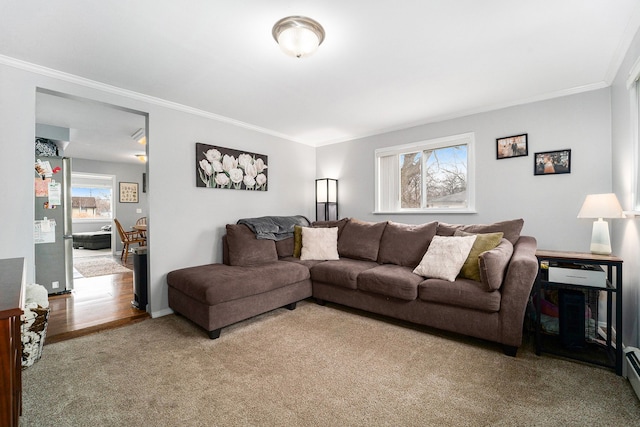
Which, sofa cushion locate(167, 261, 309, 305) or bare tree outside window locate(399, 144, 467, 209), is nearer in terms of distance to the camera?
sofa cushion locate(167, 261, 309, 305)

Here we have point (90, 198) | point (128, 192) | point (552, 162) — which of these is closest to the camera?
point (552, 162)

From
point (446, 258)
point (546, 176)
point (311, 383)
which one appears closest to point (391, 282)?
point (446, 258)

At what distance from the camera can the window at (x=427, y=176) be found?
3.74 m

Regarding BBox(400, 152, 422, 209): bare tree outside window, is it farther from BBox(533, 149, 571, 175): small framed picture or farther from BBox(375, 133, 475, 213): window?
BBox(533, 149, 571, 175): small framed picture

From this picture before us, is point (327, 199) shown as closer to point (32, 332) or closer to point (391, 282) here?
point (391, 282)

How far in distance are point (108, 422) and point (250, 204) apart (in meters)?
2.91

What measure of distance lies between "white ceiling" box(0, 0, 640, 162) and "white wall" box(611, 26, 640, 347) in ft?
0.61

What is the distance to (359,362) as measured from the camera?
215 centimetres

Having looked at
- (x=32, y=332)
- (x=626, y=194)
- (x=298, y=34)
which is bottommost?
(x=32, y=332)

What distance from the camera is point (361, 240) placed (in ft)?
12.3

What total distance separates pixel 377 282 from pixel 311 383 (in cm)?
125

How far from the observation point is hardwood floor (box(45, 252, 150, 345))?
274cm

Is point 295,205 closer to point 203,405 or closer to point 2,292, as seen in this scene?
point 203,405

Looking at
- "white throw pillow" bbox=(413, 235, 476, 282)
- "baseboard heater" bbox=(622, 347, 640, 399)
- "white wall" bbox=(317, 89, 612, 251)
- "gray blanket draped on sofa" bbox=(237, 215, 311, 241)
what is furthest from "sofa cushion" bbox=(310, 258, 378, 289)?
"baseboard heater" bbox=(622, 347, 640, 399)
